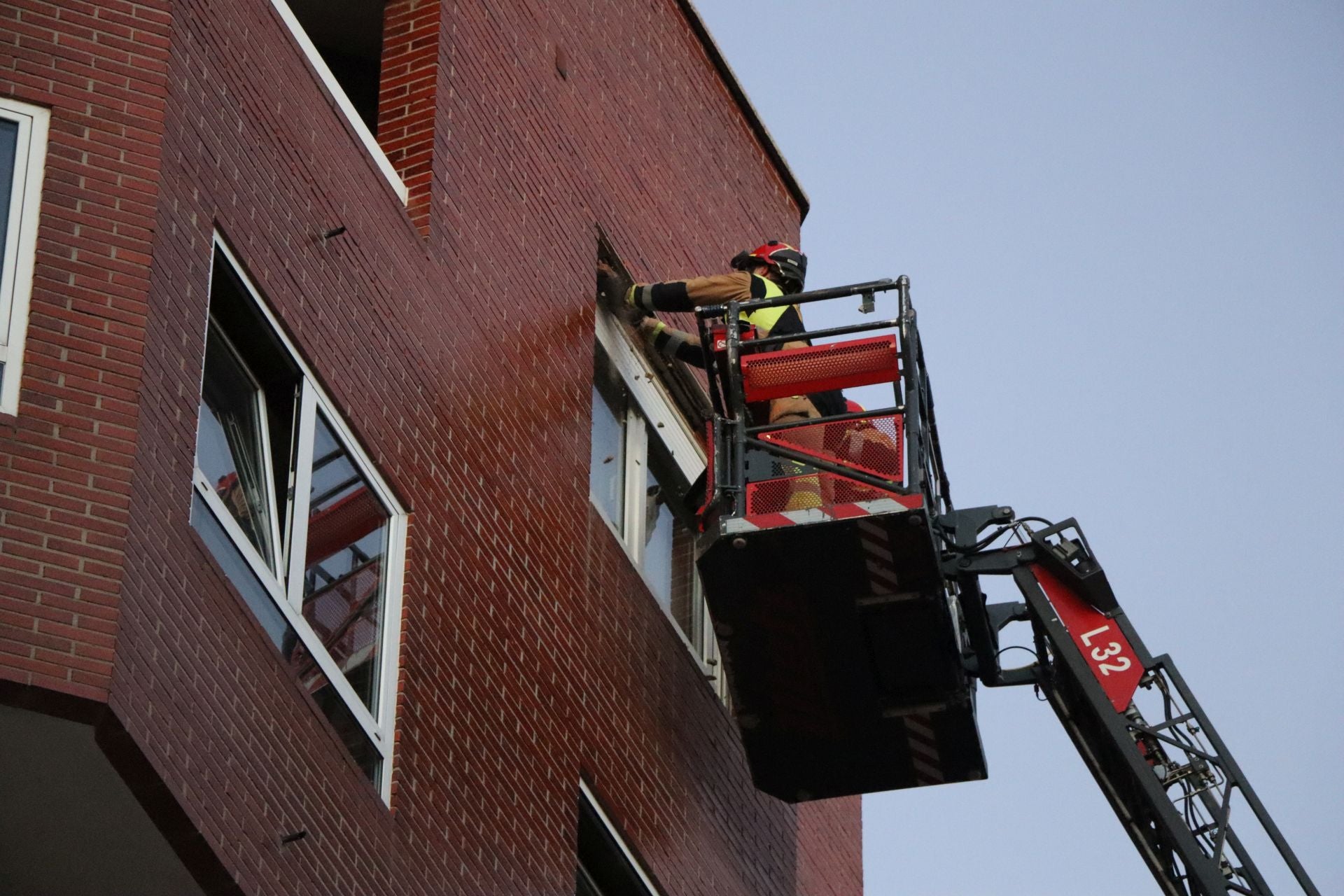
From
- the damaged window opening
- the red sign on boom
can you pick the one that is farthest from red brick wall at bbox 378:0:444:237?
the red sign on boom

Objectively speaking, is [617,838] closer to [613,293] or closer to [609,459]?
[609,459]

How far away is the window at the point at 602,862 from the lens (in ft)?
47.8

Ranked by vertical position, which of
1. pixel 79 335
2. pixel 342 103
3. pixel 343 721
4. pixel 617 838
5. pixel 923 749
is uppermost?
pixel 342 103

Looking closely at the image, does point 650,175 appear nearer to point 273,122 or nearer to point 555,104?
point 555,104

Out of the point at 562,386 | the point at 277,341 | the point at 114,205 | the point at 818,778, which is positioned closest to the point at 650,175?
the point at 562,386

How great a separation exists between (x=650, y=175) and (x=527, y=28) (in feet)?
Answer: 6.63

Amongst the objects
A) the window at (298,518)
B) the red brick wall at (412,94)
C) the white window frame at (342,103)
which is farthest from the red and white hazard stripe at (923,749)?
the white window frame at (342,103)

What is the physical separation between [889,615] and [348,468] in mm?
3676

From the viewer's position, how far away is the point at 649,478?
1692 cm

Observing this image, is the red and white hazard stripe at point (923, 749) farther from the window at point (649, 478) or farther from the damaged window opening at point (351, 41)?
the damaged window opening at point (351, 41)

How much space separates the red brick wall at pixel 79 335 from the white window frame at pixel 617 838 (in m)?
5.21

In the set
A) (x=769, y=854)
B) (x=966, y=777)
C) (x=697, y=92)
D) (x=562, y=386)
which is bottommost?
(x=769, y=854)

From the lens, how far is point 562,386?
1520cm

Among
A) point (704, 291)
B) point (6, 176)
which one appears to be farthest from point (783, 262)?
point (6, 176)
